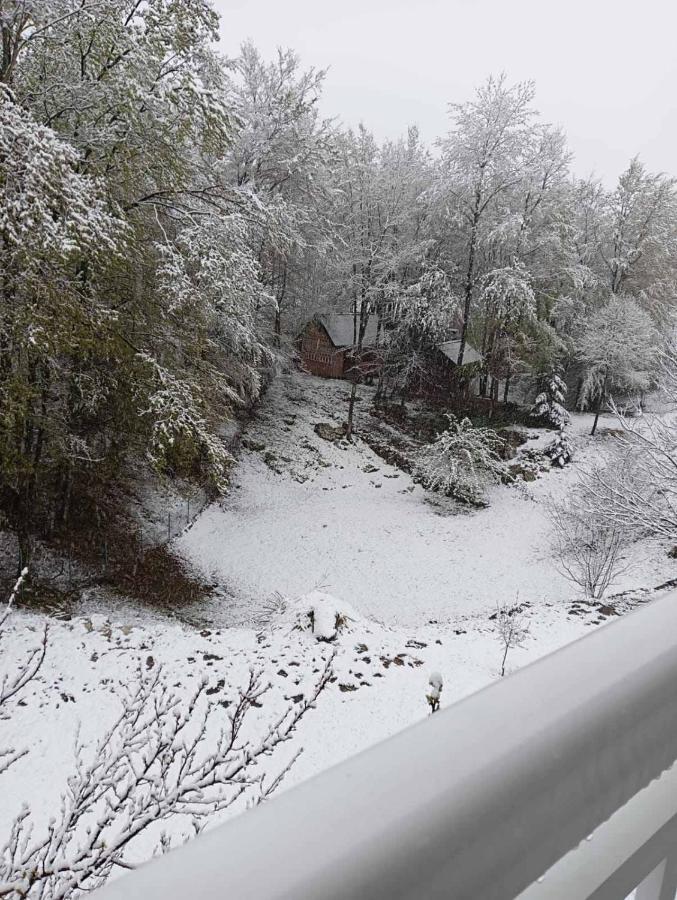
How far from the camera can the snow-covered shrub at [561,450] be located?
62.7 ft

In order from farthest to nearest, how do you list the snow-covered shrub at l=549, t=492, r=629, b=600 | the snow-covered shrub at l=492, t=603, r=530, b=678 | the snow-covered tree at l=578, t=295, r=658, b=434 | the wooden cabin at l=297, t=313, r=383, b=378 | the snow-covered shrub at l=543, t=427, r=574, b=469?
1. the wooden cabin at l=297, t=313, r=383, b=378
2. the snow-covered tree at l=578, t=295, r=658, b=434
3. the snow-covered shrub at l=543, t=427, r=574, b=469
4. the snow-covered shrub at l=549, t=492, r=629, b=600
5. the snow-covered shrub at l=492, t=603, r=530, b=678

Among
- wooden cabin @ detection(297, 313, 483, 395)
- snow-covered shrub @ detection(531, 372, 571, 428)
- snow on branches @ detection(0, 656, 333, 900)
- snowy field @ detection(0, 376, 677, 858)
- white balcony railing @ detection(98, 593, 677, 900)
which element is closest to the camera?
white balcony railing @ detection(98, 593, 677, 900)

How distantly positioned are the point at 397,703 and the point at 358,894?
6896 mm

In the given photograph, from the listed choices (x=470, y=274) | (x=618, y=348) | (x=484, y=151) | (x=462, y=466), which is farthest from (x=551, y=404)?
(x=484, y=151)

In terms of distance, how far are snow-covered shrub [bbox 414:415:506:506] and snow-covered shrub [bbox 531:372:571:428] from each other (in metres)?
4.71

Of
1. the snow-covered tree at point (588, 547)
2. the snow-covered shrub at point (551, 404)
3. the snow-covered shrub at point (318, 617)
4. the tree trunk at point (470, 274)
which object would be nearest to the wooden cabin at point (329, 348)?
the tree trunk at point (470, 274)

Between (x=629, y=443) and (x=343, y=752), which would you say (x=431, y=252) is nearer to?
(x=629, y=443)

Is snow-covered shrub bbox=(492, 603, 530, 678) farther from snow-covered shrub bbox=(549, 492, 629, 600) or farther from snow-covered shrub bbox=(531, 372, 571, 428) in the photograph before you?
snow-covered shrub bbox=(531, 372, 571, 428)

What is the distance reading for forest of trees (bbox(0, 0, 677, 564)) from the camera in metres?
7.23

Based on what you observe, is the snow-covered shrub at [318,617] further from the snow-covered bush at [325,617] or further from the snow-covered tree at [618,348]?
the snow-covered tree at [618,348]

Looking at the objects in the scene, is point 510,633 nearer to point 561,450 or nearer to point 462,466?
point 462,466

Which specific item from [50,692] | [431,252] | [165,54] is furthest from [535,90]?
[50,692]

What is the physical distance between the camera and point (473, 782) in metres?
0.36

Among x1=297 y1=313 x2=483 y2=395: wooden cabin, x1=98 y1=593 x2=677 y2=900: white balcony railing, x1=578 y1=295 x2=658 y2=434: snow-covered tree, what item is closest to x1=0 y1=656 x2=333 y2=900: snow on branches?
x1=98 y1=593 x2=677 y2=900: white balcony railing
